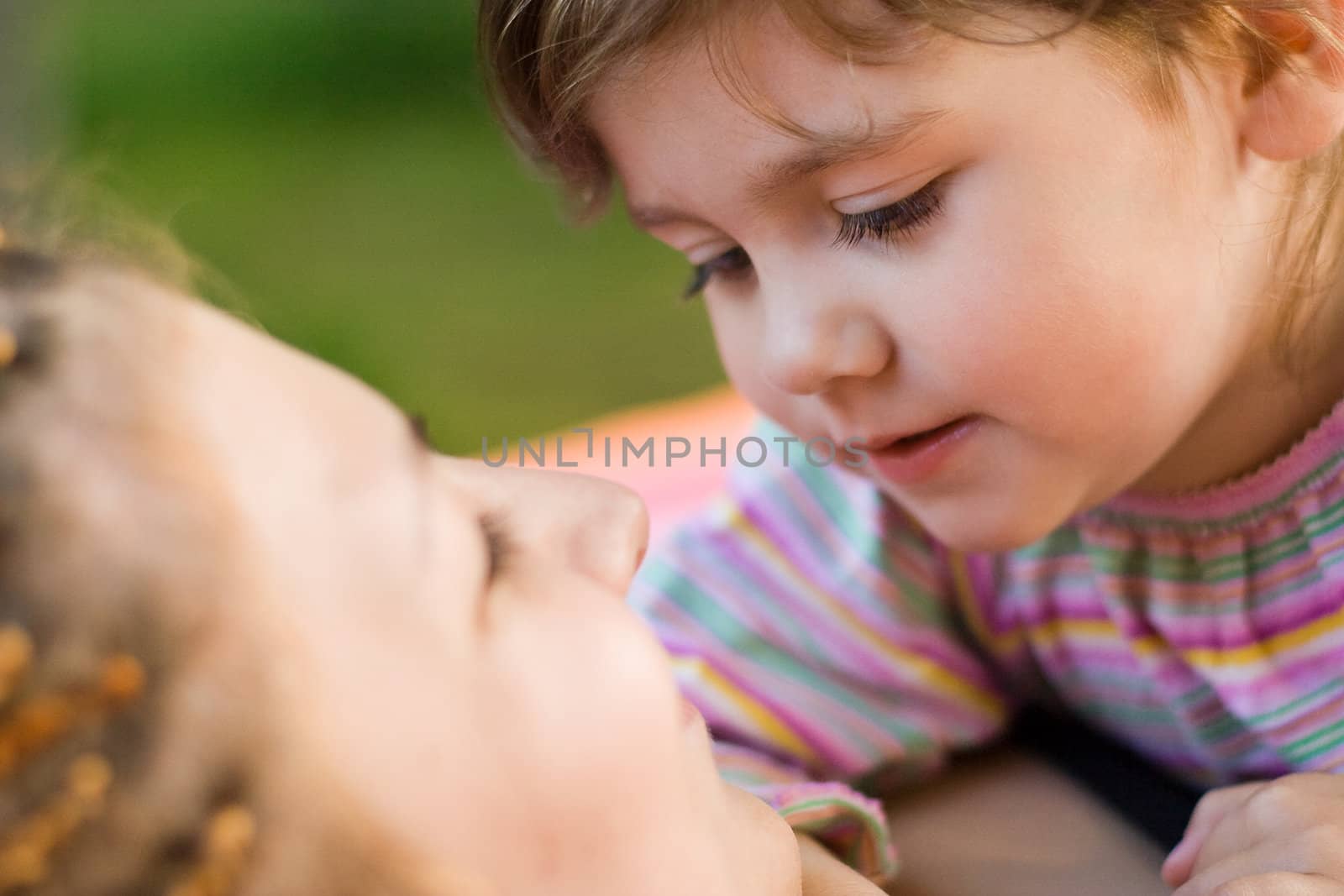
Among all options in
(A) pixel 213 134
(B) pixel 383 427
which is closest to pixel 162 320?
(B) pixel 383 427

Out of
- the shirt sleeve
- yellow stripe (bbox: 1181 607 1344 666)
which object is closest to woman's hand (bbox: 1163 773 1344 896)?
yellow stripe (bbox: 1181 607 1344 666)

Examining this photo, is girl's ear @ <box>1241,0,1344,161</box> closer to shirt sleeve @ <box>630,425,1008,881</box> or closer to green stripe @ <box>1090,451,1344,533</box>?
green stripe @ <box>1090,451,1344,533</box>

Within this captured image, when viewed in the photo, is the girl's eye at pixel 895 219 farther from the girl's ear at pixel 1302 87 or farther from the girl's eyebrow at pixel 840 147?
the girl's ear at pixel 1302 87

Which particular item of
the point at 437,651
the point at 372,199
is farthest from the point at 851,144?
the point at 372,199

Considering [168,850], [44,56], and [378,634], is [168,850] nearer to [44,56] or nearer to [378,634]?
[378,634]

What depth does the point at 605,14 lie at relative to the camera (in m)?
0.74

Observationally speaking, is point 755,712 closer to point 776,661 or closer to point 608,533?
point 776,661

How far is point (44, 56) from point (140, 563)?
7.98 ft

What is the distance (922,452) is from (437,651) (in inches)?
16.2

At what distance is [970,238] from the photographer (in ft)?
2.44

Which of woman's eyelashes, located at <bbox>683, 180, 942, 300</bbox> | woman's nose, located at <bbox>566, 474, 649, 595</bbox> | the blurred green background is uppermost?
woman's eyelashes, located at <bbox>683, 180, 942, 300</bbox>

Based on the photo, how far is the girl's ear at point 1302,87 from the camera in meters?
0.78

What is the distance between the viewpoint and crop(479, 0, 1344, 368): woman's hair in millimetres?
704

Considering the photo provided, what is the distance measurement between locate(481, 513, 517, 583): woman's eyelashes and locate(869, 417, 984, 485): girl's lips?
34 centimetres
